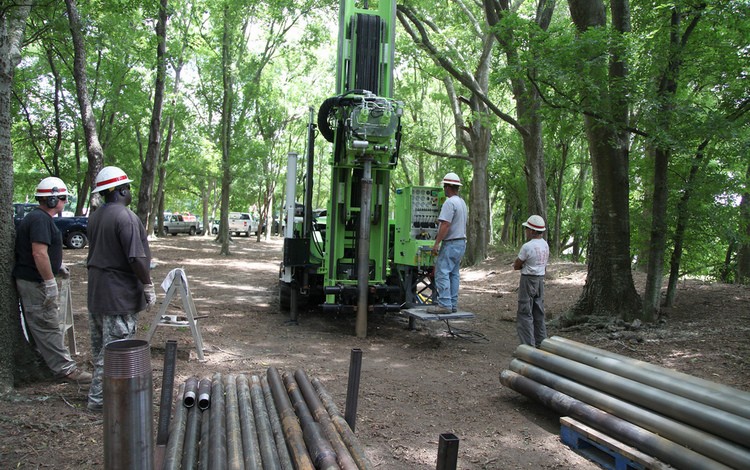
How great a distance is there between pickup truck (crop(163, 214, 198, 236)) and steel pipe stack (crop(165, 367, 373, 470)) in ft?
139

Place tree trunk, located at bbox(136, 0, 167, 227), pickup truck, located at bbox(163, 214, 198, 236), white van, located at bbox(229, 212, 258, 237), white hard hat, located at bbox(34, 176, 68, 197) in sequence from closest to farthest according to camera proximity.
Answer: white hard hat, located at bbox(34, 176, 68, 197), tree trunk, located at bbox(136, 0, 167, 227), pickup truck, located at bbox(163, 214, 198, 236), white van, located at bbox(229, 212, 258, 237)

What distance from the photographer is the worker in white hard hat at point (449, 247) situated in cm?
776

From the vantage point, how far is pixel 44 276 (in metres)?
4.95

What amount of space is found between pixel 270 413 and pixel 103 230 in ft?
7.02

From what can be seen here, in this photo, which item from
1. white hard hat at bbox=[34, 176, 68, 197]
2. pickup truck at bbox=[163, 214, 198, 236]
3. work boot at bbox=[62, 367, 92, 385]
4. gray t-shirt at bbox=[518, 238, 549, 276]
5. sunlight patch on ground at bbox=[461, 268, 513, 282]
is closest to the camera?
white hard hat at bbox=[34, 176, 68, 197]

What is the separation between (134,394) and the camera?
2477 millimetres

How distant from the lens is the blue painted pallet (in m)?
3.96

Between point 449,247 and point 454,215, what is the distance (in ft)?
1.60

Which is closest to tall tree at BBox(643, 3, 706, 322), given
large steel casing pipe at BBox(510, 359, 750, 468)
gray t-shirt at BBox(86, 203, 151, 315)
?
large steel casing pipe at BBox(510, 359, 750, 468)

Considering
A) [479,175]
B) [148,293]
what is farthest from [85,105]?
[479,175]

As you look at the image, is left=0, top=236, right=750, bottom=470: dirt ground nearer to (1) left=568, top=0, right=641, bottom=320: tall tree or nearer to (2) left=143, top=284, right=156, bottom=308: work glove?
(1) left=568, top=0, right=641, bottom=320: tall tree

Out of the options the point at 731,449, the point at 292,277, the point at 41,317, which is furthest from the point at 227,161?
the point at 731,449

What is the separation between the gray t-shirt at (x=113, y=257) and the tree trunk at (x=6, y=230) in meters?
0.96

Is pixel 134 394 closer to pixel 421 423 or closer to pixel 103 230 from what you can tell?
pixel 103 230
